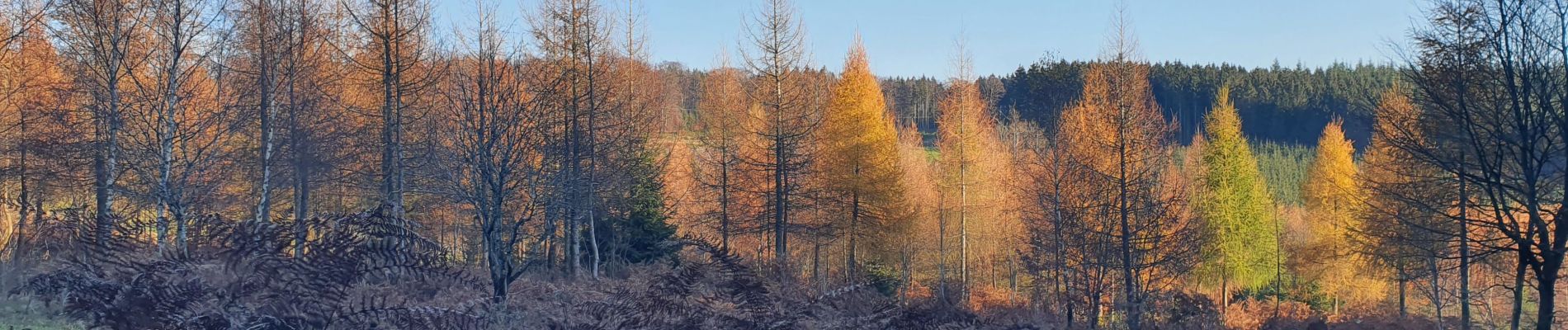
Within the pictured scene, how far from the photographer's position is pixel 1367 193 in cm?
1977

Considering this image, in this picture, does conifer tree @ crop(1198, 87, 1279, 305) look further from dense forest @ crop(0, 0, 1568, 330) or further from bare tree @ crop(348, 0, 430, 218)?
bare tree @ crop(348, 0, 430, 218)

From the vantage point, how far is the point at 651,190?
19.8 metres

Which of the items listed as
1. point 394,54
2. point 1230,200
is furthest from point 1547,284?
point 394,54

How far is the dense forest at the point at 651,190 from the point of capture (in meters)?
8.22

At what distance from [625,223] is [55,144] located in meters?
11.1

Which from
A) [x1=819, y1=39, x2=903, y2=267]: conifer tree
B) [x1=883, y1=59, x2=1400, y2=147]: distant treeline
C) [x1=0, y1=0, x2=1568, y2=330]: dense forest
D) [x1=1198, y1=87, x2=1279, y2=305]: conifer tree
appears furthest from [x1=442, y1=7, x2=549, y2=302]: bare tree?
[x1=883, y1=59, x2=1400, y2=147]: distant treeline

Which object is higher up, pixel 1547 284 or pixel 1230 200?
pixel 1230 200

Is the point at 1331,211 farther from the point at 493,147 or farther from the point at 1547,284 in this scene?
the point at 493,147

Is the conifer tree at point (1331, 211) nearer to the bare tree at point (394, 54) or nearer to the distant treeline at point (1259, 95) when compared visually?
the bare tree at point (394, 54)

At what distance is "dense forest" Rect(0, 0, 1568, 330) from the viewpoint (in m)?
8.22

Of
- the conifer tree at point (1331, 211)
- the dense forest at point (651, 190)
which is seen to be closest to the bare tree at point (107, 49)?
the dense forest at point (651, 190)

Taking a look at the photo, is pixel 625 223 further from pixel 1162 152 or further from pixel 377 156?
pixel 1162 152

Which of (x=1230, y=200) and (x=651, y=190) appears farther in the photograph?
(x=1230, y=200)

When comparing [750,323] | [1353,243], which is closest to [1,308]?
[750,323]
